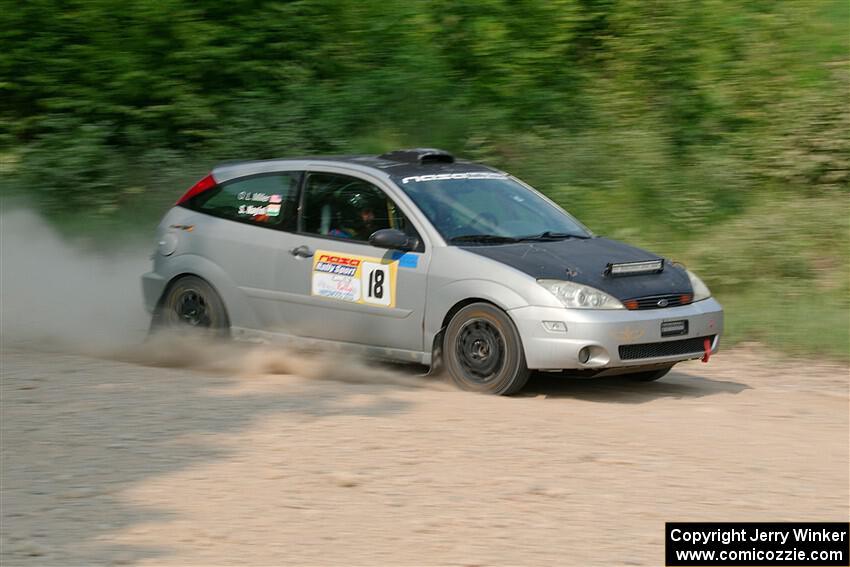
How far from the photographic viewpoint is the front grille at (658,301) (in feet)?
27.5

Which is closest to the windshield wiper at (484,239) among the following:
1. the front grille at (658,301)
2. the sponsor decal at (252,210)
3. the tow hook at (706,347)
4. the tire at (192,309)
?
the front grille at (658,301)

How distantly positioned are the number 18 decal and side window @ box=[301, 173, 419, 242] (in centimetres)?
26

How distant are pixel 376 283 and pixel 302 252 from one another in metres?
0.71

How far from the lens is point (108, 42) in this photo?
15.4 m

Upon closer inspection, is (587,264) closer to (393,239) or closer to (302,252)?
(393,239)

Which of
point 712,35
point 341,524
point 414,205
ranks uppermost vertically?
point 712,35

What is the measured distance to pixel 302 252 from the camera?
930 cm

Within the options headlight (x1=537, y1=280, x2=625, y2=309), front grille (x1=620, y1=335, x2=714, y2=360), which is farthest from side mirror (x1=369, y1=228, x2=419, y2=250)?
front grille (x1=620, y1=335, x2=714, y2=360)

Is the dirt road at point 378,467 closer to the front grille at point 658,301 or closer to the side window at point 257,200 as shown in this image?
the front grille at point 658,301

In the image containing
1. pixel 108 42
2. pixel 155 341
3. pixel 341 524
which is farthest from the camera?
pixel 108 42

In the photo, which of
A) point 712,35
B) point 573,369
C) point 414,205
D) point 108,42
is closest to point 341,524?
point 573,369

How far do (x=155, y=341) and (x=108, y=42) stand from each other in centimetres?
681

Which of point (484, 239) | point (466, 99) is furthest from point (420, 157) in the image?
point (466, 99)

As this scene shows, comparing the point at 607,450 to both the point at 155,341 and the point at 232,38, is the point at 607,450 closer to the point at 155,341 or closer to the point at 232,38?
the point at 155,341
